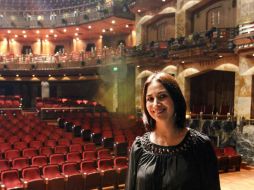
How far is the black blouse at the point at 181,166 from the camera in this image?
2.41ft

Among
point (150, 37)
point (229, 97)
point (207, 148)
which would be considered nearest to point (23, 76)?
point (150, 37)

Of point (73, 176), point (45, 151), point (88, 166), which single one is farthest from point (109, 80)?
point (73, 176)

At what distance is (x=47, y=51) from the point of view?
51.2ft

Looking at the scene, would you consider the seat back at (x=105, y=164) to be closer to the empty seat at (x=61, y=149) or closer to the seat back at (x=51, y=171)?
the seat back at (x=51, y=171)

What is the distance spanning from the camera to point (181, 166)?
744 millimetres

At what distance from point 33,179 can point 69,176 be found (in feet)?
1.47

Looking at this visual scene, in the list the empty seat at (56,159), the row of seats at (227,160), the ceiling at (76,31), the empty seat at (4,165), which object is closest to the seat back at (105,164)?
the empty seat at (56,159)

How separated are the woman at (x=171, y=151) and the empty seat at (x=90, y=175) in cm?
330

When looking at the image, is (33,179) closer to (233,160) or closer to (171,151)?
(171,151)

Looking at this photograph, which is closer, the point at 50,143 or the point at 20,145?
the point at 20,145

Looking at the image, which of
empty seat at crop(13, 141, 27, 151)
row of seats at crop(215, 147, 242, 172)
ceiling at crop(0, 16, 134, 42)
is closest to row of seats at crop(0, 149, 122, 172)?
empty seat at crop(13, 141, 27, 151)

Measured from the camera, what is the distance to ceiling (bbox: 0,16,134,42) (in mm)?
12523

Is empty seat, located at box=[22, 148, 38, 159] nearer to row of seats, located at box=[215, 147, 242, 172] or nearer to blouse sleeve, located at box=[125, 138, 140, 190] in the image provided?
row of seats, located at box=[215, 147, 242, 172]

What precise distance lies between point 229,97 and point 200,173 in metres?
7.72
